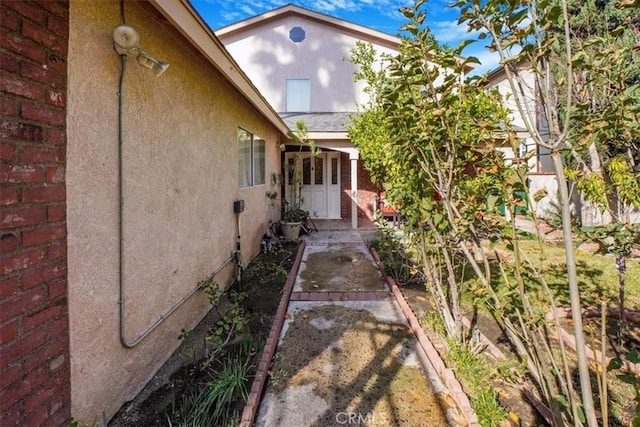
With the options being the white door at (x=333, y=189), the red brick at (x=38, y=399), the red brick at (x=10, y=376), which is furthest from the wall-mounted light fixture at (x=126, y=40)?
the white door at (x=333, y=189)

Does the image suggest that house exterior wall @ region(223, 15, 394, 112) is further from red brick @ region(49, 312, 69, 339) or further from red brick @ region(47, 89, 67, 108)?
red brick @ region(49, 312, 69, 339)

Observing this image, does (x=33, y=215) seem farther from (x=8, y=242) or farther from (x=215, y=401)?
(x=215, y=401)

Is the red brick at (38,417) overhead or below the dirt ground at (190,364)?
overhead

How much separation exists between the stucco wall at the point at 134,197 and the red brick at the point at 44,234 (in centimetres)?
8

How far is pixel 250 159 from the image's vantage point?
6.58m

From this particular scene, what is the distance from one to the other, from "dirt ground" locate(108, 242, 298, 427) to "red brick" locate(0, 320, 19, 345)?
3.71 ft

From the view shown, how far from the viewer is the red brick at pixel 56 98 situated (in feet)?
5.81

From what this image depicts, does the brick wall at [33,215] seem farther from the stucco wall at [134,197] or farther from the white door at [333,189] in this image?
the white door at [333,189]

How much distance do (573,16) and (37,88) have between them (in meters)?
10.7

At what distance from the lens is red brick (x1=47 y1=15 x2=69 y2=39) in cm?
176

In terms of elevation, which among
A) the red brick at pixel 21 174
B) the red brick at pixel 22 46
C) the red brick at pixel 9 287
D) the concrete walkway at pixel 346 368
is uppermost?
the red brick at pixel 22 46

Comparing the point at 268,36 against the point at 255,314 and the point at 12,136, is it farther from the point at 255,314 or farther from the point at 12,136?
the point at 12,136

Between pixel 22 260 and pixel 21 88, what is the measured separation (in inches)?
32.9

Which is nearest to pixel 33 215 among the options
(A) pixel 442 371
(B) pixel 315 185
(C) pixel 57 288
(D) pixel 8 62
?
(C) pixel 57 288
